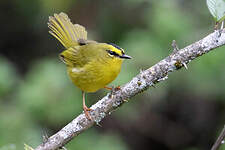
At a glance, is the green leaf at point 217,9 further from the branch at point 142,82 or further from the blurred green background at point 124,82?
the blurred green background at point 124,82


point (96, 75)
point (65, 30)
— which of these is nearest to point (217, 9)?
point (96, 75)

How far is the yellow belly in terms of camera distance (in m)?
3.48

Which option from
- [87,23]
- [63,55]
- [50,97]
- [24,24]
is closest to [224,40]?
[63,55]

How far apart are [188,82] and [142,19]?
170 centimetres

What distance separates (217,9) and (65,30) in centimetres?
226

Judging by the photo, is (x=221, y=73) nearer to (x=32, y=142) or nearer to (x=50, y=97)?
(x=50, y=97)

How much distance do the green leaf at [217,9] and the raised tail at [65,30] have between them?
2.15 metres

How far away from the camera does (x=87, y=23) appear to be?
6.54 m

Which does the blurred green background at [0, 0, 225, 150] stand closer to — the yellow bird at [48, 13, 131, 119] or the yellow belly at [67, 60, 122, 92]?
the yellow bird at [48, 13, 131, 119]

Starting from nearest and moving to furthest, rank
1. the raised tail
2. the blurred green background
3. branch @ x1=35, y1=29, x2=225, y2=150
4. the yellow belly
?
1. branch @ x1=35, y1=29, x2=225, y2=150
2. the yellow belly
3. the raised tail
4. the blurred green background

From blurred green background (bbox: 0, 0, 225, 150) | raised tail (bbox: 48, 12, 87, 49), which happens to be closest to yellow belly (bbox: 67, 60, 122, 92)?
raised tail (bbox: 48, 12, 87, 49)

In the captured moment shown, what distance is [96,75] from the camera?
355cm

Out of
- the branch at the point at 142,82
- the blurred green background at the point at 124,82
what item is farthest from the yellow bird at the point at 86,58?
the blurred green background at the point at 124,82

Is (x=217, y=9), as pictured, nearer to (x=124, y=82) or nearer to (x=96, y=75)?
(x=96, y=75)
